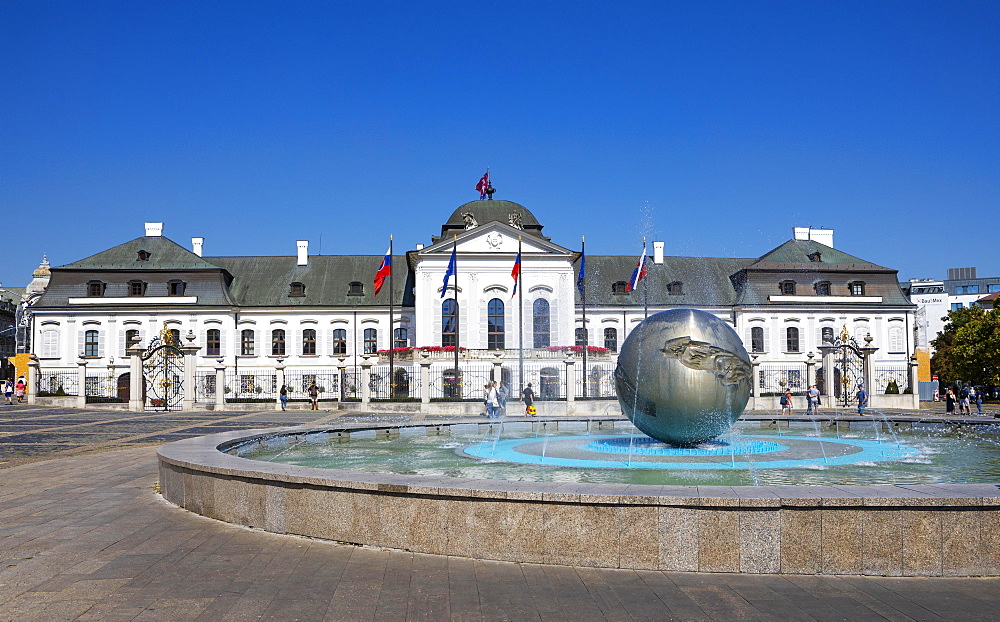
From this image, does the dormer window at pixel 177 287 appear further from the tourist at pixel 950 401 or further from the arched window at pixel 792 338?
the tourist at pixel 950 401

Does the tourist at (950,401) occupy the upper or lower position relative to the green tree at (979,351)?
lower

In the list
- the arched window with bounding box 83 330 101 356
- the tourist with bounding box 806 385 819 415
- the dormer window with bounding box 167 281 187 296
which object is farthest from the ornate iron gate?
the tourist with bounding box 806 385 819 415

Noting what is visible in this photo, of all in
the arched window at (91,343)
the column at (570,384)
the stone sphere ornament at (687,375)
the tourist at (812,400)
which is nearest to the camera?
the stone sphere ornament at (687,375)

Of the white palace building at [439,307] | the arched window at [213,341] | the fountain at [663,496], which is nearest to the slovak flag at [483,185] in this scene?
the white palace building at [439,307]

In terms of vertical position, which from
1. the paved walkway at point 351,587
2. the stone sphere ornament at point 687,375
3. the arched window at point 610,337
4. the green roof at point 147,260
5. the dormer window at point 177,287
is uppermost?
the green roof at point 147,260

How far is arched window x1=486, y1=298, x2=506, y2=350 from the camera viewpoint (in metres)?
50.4

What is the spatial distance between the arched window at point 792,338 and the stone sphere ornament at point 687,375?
4679cm

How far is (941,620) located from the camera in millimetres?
4832

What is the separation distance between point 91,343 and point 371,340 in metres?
18.0

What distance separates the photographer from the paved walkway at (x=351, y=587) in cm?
507

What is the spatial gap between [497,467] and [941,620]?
5.99 meters

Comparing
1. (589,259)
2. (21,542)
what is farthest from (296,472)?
(589,259)

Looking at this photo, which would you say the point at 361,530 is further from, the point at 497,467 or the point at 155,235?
the point at 155,235

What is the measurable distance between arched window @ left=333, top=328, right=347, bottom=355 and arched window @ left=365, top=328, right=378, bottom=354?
4.79 feet
